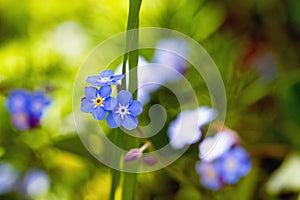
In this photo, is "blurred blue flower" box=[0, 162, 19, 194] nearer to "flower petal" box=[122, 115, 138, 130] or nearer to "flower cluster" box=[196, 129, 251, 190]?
"flower cluster" box=[196, 129, 251, 190]

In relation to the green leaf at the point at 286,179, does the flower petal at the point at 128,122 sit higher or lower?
higher

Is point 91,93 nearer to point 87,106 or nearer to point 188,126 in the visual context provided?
A: point 87,106

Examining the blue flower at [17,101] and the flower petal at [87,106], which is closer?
the flower petal at [87,106]

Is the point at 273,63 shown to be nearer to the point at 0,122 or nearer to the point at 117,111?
the point at 0,122

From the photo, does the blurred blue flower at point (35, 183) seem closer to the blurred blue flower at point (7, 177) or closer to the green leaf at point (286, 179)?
the blurred blue flower at point (7, 177)

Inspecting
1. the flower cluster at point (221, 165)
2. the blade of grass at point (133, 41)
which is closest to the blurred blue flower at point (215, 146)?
the flower cluster at point (221, 165)

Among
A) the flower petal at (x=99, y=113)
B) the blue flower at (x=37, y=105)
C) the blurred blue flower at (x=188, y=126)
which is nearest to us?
the flower petal at (x=99, y=113)

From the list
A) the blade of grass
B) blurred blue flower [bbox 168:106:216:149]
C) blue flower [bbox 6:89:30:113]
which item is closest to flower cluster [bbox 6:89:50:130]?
blue flower [bbox 6:89:30:113]

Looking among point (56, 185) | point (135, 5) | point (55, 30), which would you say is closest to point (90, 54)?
point (55, 30)
